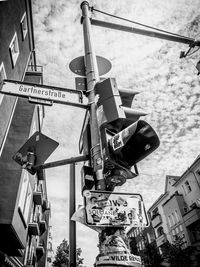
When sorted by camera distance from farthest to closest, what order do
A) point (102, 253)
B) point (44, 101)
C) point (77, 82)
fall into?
point (77, 82) < point (44, 101) < point (102, 253)

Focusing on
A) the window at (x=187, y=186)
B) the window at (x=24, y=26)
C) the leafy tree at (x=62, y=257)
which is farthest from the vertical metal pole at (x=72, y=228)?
the leafy tree at (x=62, y=257)

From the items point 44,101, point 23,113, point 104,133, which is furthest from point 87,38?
point 23,113

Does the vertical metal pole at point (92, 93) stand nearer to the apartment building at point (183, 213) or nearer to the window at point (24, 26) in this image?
the window at point (24, 26)

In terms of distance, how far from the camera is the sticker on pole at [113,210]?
6.42 ft

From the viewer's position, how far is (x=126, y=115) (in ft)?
8.53

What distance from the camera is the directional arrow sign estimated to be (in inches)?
131

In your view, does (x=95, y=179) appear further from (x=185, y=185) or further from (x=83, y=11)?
(x=185, y=185)

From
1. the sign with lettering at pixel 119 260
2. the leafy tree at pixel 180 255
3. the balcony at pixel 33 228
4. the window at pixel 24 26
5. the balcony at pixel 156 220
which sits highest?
the window at pixel 24 26

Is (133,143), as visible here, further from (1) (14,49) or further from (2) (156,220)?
(2) (156,220)

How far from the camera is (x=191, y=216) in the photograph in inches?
1058

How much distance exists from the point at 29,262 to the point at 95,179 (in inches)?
726

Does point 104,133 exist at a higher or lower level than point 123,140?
higher

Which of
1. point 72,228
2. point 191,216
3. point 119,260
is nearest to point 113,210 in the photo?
point 119,260

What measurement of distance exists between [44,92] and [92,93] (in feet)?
2.95
